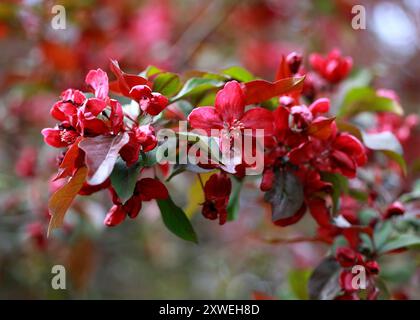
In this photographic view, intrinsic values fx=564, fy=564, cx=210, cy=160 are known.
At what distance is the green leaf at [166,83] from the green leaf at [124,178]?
18 cm

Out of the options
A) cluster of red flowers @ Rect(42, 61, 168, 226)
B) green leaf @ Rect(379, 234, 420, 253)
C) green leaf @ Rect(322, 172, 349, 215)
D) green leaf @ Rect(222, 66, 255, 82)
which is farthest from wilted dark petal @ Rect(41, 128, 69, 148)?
green leaf @ Rect(379, 234, 420, 253)

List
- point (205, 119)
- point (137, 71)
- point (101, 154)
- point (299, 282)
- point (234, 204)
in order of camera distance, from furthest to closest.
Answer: point (137, 71)
point (299, 282)
point (234, 204)
point (205, 119)
point (101, 154)

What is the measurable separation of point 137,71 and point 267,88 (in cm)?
122

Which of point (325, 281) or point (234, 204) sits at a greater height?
point (234, 204)

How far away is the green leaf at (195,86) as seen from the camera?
0.92 meters

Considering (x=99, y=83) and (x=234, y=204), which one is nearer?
(x=99, y=83)

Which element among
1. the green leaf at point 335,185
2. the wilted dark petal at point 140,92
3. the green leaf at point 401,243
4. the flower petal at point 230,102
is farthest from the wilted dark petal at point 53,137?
the green leaf at point 401,243

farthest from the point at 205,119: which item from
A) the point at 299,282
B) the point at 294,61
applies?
the point at 299,282

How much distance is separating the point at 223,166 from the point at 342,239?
1.35 feet

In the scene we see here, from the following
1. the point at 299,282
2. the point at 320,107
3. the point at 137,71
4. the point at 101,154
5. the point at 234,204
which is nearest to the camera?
the point at 101,154

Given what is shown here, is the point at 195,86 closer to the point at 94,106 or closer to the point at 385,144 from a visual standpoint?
the point at 94,106

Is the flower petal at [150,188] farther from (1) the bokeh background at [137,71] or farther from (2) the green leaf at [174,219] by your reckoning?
(1) the bokeh background at [137,71]

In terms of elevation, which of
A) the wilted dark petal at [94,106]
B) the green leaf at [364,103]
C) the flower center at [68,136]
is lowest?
the flower center at [68,136]

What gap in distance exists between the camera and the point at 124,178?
2.55ft
